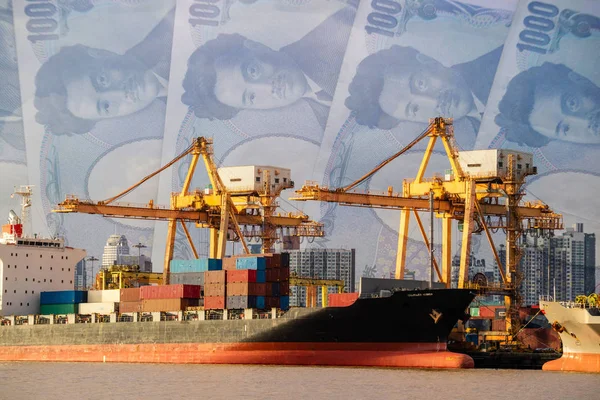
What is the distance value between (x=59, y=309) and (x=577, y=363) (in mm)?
28865

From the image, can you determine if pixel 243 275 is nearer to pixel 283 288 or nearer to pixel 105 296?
pixel 283 288

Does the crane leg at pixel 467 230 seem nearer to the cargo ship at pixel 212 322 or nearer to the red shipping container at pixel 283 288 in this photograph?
the cargo ship at pixel 212 322

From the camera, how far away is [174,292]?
61281 millimetres

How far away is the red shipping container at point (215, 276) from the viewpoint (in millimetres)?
59219

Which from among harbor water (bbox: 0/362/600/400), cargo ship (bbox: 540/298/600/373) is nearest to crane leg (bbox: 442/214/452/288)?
cargo ship (bbox: 540/298/600/373)

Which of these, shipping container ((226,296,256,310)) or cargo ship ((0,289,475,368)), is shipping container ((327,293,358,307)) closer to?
cargo ship ((0,289,475,368))

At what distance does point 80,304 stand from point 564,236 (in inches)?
2332

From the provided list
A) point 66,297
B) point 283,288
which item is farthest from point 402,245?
point 66,297

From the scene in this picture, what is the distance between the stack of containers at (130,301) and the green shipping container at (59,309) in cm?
361

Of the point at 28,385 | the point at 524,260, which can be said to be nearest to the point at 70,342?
the point at 28,385

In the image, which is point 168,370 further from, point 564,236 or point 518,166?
point 564,236

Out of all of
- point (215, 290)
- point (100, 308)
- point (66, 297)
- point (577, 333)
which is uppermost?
point (215, 290)

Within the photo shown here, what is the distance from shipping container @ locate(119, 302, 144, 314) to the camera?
63394mm

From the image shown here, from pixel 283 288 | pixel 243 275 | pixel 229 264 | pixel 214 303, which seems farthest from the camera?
pixel 229 264
